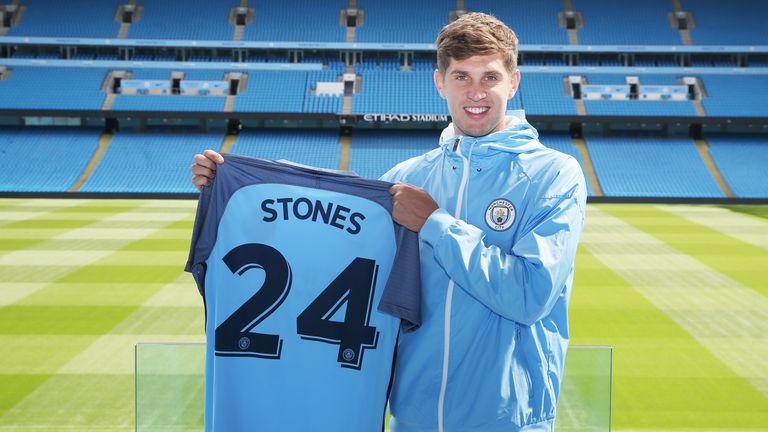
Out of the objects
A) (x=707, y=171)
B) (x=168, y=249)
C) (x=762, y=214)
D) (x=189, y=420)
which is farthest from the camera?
(x=707, y=171)

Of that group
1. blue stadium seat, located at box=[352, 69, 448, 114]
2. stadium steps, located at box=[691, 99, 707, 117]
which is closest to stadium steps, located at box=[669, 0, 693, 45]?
stadium steps, located at box=[691, 99, 707, 117]

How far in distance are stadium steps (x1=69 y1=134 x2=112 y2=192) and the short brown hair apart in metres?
27.1

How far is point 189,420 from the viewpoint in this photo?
4.18 m

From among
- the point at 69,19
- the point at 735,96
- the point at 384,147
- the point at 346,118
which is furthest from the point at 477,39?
the point at 69,19

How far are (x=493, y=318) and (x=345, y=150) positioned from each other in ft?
93.5

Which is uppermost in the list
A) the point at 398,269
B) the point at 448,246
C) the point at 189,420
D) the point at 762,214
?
the point at 448,246

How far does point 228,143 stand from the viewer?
30.9m

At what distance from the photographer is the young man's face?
2.30 metres

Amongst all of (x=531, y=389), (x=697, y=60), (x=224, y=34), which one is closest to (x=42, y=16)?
(x=224, y=34)

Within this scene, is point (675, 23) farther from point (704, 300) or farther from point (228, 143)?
point (704, 300)

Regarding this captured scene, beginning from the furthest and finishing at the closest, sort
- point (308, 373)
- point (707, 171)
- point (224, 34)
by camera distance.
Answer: point (224, 34)
point (707, 171)
point (308, 373)

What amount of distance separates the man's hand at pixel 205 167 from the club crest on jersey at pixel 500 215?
1.13 metres

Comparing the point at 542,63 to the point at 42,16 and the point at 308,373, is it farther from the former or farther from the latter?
the point at 308,373

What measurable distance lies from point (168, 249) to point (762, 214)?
1914 centimetres
